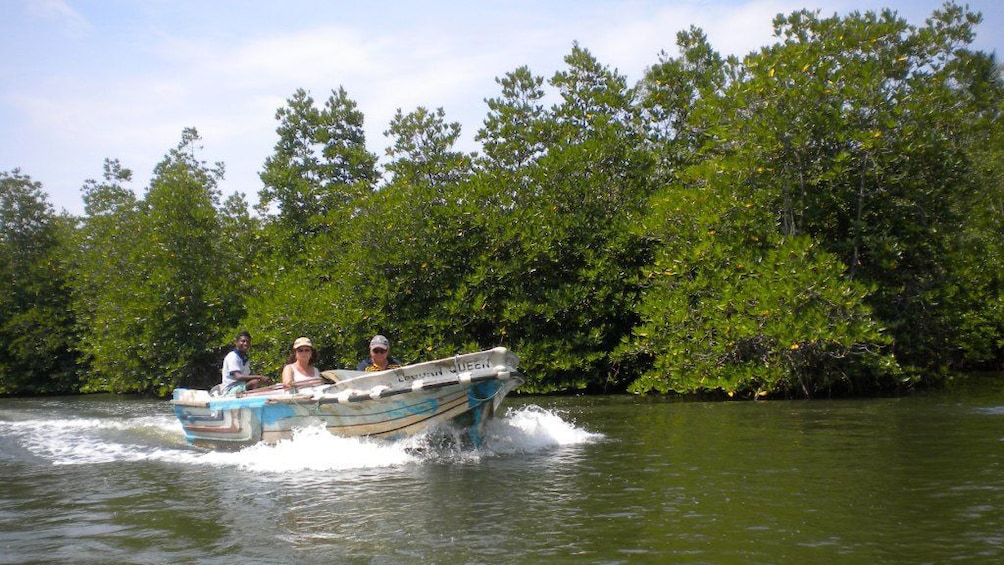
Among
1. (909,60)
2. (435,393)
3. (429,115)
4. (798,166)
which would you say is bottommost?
(435,393)

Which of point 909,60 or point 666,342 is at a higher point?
point 909,60

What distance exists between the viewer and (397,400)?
34.3ft

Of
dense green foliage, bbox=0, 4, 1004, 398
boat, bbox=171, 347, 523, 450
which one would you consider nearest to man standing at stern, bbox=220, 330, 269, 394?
boat, bbox=171, 347, 523, 450

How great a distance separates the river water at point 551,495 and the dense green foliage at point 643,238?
3.19 m

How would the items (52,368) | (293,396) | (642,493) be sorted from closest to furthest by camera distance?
(642,493), (293,396), (52,368)

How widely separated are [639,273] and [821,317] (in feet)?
18.4

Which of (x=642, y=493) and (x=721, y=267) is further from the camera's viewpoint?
(x=721, y=267)

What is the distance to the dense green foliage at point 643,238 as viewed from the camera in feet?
53.2

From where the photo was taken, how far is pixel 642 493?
8.02 m

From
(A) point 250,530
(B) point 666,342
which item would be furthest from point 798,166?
(A) point 250,530

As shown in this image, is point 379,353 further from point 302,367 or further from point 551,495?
point 551,495

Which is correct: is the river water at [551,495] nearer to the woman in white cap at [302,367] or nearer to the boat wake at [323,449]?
the boat wake at [323,449]

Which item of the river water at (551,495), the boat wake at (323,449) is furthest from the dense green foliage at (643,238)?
the boat wake at (323,449)

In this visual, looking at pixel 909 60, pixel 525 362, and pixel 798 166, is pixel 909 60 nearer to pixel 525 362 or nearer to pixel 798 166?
pixel 798 166
